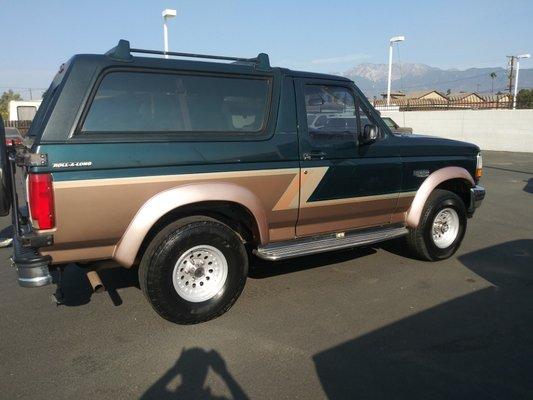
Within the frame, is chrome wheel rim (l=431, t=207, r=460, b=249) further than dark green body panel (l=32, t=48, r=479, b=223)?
Yes

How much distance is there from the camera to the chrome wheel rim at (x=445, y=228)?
5680 mm

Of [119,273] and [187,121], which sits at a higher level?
[187,121]

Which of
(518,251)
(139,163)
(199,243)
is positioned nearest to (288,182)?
(199,243)

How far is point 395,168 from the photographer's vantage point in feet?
16.9

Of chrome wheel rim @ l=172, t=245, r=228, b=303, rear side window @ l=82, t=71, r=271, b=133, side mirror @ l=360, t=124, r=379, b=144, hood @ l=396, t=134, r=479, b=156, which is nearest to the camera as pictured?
rear side window @ l=82, t=71, r=271, b=133

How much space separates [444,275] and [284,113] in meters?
2.46

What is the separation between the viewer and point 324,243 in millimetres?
4703

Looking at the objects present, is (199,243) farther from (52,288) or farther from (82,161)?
(52,288)

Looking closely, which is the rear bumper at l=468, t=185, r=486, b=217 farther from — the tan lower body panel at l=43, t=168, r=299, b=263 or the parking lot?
the tan lower body panel at l=43, t=168, r=299, b=263

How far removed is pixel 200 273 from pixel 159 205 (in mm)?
751

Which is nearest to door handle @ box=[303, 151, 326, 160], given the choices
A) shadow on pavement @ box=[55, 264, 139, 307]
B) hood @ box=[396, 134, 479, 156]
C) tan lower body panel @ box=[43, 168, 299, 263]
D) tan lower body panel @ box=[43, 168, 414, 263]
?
tan lower body panel @ box=[43, 168, 414, 263]

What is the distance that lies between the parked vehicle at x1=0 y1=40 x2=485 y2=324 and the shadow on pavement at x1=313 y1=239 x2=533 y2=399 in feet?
3.57

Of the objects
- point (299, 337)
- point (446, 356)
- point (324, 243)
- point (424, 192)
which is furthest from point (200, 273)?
point (424, 192)

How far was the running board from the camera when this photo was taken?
435cm
